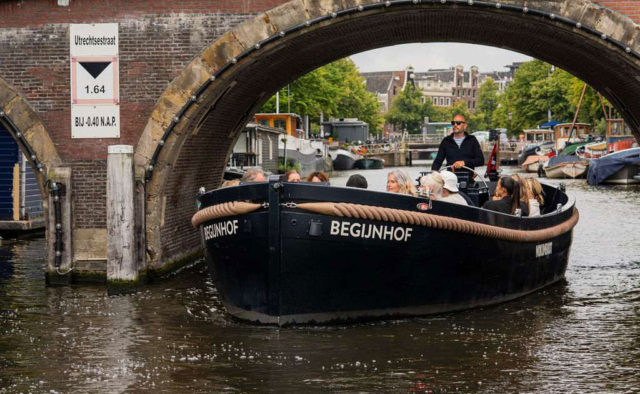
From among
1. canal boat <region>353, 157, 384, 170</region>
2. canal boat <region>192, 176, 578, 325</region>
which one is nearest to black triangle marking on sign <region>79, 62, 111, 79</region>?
canal boat <region>192, 176, 578, 325</region>

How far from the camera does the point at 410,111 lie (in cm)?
9838

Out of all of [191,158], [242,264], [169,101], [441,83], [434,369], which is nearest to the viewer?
[434,369]

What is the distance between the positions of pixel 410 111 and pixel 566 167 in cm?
5525

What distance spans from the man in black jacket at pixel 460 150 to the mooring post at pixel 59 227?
499 centimetres

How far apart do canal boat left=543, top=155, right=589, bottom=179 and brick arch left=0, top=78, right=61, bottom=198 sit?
33.9 metres

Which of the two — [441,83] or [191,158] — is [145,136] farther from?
[441,83]

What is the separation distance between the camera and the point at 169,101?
41.5ft

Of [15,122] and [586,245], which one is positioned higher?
[15,122]

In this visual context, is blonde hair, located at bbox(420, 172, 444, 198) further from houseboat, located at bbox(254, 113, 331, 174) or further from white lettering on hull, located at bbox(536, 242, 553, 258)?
houseboat, located at bbox(254, 113, 331, 174)

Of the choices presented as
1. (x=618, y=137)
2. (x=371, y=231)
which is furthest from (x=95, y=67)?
(x=618, y=137)

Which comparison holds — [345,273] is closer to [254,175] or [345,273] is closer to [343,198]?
[343,198]

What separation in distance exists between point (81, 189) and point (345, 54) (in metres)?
5.08

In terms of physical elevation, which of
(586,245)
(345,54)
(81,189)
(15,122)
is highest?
(345,54)

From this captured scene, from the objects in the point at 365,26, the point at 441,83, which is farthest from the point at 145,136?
the point at 441,83
